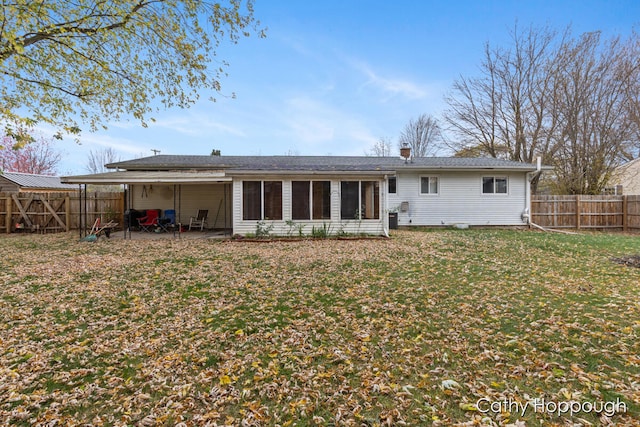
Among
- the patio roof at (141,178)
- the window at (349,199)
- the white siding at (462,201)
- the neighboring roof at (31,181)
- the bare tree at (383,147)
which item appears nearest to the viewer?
the patio roof at (141,178)

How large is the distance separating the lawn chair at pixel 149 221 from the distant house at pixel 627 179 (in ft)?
78.2

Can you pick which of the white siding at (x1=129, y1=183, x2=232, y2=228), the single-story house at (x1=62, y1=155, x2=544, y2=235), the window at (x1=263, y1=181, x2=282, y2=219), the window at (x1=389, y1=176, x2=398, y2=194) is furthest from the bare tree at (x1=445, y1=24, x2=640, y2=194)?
the white siding at (x1=129, y1=183, x2=232, y2=228)

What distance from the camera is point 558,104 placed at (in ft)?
56.1

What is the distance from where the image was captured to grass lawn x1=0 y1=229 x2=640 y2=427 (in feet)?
7.11

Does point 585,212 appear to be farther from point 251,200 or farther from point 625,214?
point 251,200

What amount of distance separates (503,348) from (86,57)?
33.8 ft

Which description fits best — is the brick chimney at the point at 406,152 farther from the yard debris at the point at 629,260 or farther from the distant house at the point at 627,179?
the distant house at the point at 627,179

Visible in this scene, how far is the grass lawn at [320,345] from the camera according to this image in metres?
2.17

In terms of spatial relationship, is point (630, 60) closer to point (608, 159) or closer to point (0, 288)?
point (608, 159)

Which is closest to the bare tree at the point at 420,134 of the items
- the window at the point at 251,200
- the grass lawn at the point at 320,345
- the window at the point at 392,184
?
the window at the point at 392,184

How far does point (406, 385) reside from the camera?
242 centimetres

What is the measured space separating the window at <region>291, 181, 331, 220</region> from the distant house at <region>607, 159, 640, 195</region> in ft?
57.3

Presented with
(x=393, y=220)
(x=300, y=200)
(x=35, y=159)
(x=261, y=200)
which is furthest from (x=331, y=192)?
(x=35, y=159)

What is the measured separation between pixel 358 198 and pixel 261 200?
3506 millimetres
